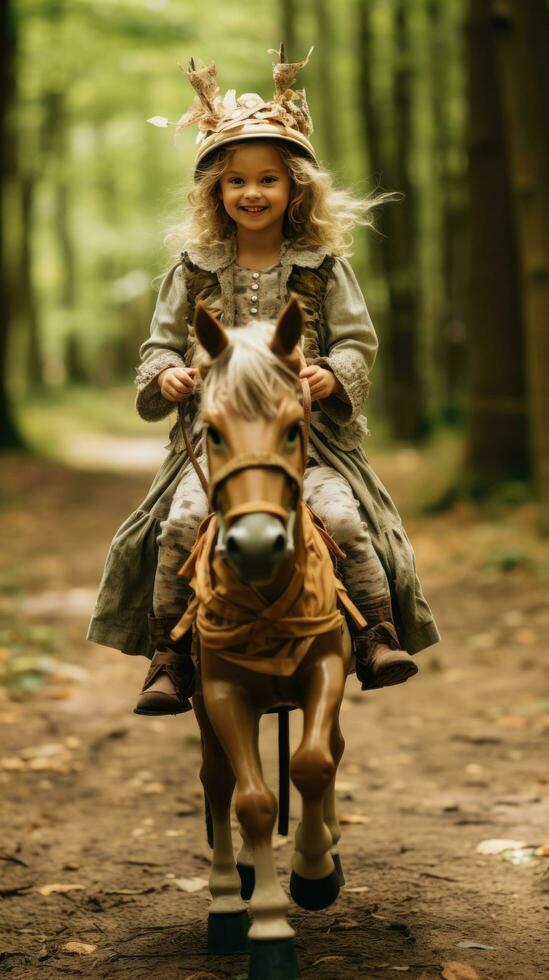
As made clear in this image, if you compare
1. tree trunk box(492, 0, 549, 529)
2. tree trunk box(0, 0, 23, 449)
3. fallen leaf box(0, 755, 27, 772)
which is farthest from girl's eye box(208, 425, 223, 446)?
tree trunk box(0, 0, 23, 449)

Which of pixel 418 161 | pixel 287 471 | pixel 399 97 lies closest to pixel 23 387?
pixel 418 161

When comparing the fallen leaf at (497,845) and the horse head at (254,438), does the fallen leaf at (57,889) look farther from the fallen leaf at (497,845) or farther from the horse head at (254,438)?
the horse head at (254,438)

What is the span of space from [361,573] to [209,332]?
1.19 m

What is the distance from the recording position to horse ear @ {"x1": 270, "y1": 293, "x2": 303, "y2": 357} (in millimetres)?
3527

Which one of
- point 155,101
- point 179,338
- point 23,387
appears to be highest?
point 155,101

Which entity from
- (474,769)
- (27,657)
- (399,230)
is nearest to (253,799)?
(474,769)

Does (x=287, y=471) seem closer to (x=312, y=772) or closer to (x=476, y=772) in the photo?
(x=312, y=772)

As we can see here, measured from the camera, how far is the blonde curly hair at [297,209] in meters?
4.33

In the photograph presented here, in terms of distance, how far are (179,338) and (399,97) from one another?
58.0 feet

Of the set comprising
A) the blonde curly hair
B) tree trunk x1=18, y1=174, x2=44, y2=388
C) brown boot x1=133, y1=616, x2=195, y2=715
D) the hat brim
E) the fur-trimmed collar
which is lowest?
brown boot x1=133, y1=616, x2=195, y2=715

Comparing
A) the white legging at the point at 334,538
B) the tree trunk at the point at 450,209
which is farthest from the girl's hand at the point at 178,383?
the tree trunk at the point at 450,209

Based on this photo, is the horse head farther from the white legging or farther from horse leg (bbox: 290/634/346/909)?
the white legging

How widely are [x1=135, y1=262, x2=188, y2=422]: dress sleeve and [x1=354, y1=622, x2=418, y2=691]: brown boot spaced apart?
1.15 meters

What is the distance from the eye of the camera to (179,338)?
4574 mm
